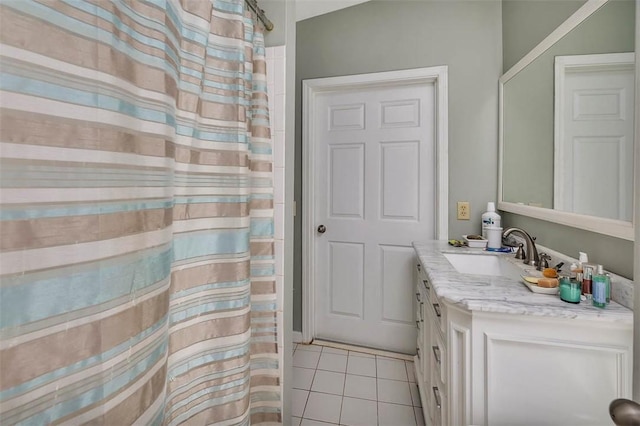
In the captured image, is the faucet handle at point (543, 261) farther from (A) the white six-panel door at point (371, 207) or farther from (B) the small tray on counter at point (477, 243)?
(A) the white six-panel door at point (371, 207)

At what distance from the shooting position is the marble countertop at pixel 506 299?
875 mm

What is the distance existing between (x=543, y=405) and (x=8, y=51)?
147cm

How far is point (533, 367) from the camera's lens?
3.05 ft

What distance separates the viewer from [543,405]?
36.2 inches

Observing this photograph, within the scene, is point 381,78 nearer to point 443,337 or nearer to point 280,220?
point 280,220

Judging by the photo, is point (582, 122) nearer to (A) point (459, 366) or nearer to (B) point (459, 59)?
(A) point (459, 366)

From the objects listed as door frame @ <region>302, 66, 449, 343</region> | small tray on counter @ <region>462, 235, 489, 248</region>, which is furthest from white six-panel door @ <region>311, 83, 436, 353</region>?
small tray on counter @ <region>462, 235, 489, 248</region>

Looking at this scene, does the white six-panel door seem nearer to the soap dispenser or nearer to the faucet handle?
the soap dispenser

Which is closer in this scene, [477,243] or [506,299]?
[506,299]

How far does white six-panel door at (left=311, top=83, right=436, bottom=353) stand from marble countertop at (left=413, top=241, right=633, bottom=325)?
3.23 feet

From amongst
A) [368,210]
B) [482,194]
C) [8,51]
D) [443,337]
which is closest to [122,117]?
[8,51]

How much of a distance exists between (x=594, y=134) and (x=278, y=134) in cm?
120

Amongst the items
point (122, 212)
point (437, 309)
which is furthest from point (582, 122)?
point (122, 212)

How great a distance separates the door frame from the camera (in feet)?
6.78
